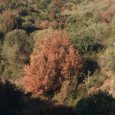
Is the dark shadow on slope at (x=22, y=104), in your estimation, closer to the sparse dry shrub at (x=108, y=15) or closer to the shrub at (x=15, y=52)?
the shrub at (x=15, y=52)

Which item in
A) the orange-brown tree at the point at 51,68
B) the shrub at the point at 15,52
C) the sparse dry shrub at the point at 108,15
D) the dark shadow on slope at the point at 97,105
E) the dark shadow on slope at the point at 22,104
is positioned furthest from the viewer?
the sparse dry shrub at the point at 108,15

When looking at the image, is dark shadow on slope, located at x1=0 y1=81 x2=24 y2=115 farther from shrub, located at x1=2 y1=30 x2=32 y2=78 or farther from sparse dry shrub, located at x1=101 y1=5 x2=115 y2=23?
sparse dry shrub, located at x1=101 y1=5 x2=115 y2=23

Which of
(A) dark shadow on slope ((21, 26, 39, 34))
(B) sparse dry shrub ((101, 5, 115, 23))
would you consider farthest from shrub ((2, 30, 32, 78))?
(B) sparse dry shrub ((101, 5, 115, 23))

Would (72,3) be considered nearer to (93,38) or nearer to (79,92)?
(93,38)

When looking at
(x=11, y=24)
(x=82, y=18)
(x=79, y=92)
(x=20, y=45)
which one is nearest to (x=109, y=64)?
(x=79, y=92)

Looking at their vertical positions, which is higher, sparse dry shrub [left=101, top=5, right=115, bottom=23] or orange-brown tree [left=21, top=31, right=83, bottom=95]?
orange-brown tree [left=21, top=31, right=83, bottom=95]

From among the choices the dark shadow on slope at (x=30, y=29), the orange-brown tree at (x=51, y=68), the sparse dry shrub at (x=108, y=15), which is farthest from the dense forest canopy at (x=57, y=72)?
the sparse dry shrub at (x=108, y=15)
